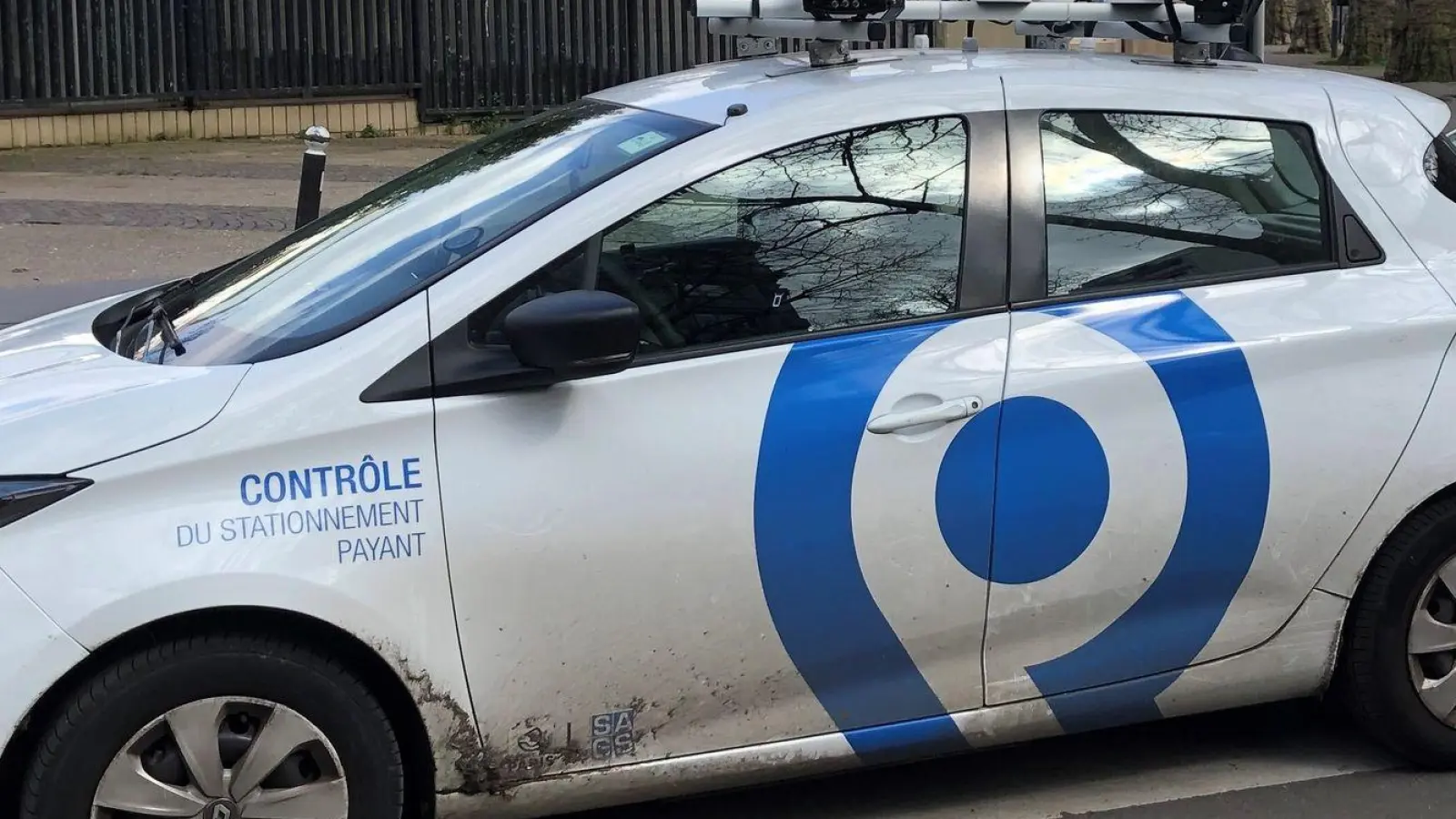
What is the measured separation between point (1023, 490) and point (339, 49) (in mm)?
14975

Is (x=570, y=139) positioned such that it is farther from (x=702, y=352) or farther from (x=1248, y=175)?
(x=1248, y=175)

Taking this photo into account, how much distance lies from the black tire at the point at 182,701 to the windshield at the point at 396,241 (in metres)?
0.63

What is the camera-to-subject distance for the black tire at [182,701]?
298 centimetres

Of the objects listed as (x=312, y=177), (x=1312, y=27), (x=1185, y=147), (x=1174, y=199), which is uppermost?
(x=1312, y=27)

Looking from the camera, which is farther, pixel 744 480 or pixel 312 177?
pixel 312 177

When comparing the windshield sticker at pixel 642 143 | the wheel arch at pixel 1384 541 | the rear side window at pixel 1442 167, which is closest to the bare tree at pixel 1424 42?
the rear side window at pixel 1442 167

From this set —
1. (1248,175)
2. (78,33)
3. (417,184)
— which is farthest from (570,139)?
(78,33)

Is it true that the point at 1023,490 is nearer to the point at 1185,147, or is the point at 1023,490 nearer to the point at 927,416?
the point at 927,416

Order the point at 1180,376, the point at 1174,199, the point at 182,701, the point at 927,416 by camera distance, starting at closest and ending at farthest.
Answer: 1. the point at 182,701
2. the point at 927,416
3. the point at 1180,376
4. the point at 1174,199

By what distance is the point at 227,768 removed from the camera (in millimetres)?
3092

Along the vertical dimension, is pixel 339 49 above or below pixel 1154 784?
above

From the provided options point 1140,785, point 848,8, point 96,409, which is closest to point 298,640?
point 96,409

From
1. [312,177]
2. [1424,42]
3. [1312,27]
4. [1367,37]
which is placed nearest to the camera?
[312,177]

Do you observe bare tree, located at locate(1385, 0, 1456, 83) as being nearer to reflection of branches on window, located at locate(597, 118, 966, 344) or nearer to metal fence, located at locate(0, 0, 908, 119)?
metal fence, located at locate(0, 0, 908, 119)
